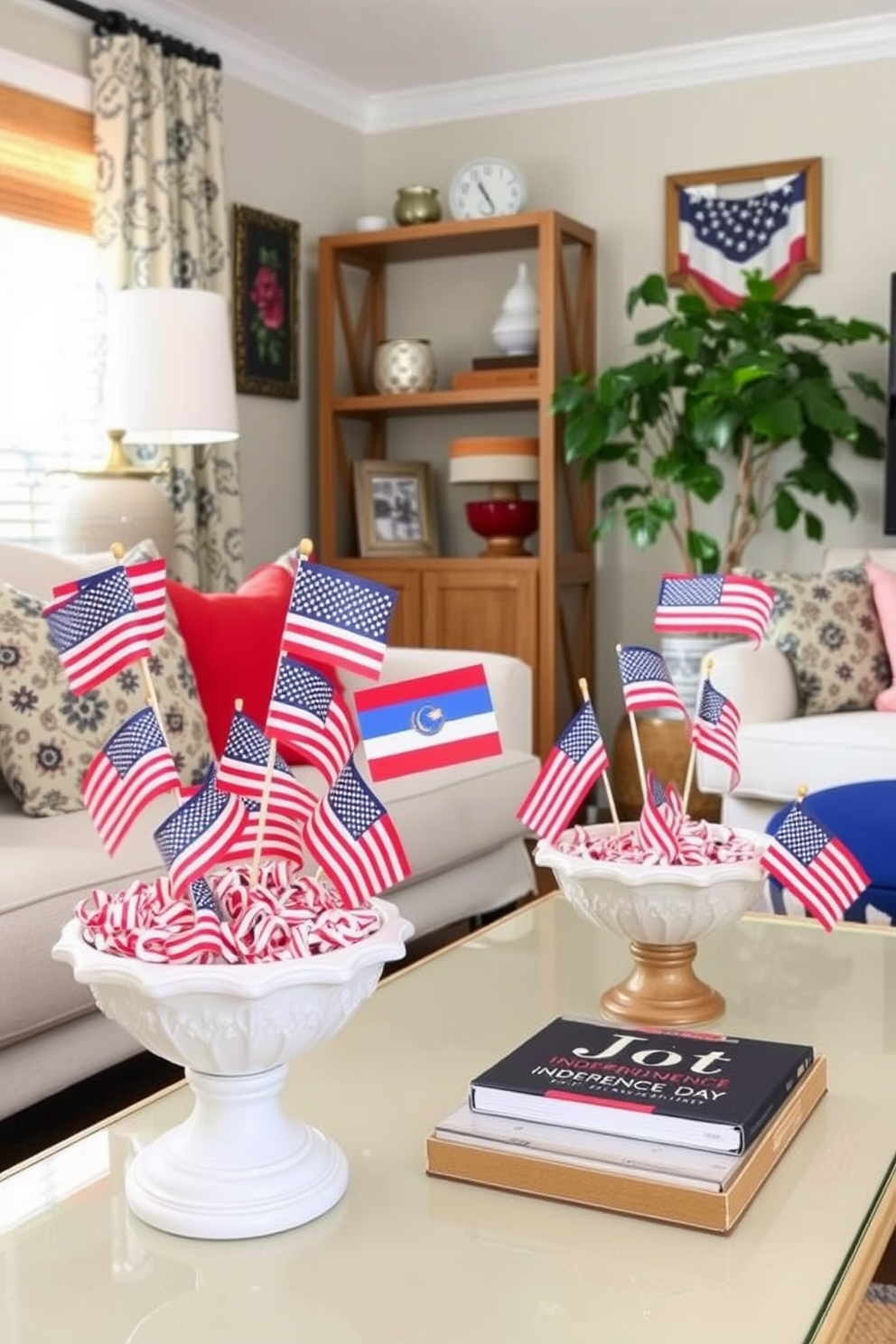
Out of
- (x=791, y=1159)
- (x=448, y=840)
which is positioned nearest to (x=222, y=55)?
(x=448, y=840)

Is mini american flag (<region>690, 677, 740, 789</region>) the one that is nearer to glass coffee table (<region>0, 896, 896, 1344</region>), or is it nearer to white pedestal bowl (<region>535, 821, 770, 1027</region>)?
white pedestal bowl (<region>535, 821, 770, 1027</region>)

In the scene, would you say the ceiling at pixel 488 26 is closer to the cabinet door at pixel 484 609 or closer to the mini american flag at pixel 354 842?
the cabinet door at pixel 484 609

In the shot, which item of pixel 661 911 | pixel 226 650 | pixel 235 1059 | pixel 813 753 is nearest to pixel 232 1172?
pixel 235 1059

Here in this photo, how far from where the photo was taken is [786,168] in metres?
4.78

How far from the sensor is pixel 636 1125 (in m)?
1.21

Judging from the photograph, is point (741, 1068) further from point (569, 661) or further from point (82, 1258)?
point (569, 661)

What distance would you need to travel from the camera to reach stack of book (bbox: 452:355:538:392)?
4.88 m

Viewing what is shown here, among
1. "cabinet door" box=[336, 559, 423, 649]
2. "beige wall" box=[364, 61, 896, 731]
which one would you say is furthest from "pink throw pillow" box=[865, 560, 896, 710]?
"cabinet door" box=[336, 559, 423, 649]

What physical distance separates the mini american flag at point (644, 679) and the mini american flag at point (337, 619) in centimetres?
64

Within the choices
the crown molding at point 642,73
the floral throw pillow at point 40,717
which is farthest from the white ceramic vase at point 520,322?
the floral throw pillow at point 40,717

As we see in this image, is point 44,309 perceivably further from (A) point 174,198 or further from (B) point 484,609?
(B) point 484,609

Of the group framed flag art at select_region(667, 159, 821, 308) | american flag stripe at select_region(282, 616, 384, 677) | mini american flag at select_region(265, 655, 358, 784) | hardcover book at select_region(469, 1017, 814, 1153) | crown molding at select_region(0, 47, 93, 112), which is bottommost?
hardcover book at select_region(469, 1017, 814, 1153)

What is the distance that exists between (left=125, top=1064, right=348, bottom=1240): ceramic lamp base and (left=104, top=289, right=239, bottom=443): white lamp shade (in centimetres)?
265

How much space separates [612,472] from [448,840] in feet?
8.21
